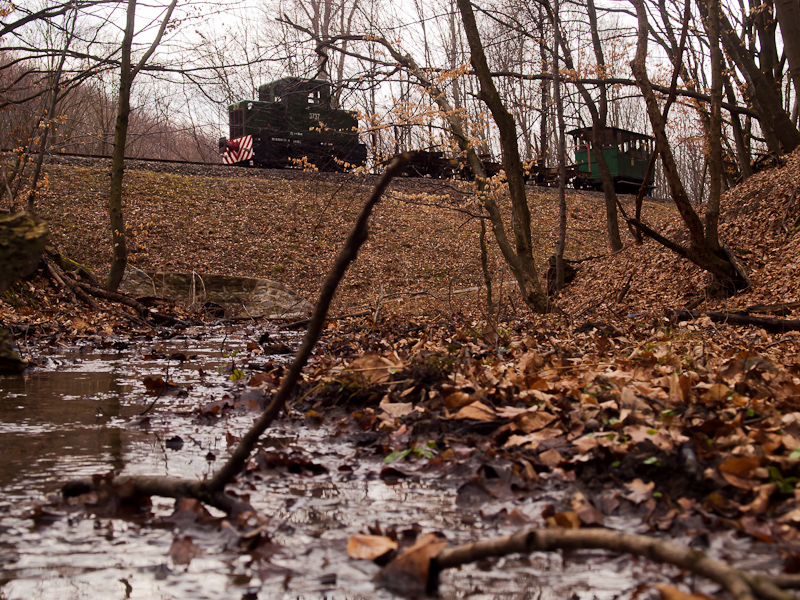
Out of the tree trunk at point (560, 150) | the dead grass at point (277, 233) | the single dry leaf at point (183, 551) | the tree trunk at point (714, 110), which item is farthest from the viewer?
the dead grass at point (277, 233)

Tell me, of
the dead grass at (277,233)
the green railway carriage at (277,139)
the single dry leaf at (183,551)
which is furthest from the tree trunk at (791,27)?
the green railway carriage at (277,139)

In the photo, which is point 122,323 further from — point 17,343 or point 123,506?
point 123,506

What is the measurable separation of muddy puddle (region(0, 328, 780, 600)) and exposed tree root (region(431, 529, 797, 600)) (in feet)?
0.31

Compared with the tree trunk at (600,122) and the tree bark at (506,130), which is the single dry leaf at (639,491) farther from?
the tree trunk at (600,122)

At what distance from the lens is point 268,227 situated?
20.8 meters

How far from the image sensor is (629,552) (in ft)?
3.87

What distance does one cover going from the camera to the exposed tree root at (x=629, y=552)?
0.99 metres

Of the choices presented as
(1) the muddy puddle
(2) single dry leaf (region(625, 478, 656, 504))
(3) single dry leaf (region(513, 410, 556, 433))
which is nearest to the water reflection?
(1) the muddy puddle

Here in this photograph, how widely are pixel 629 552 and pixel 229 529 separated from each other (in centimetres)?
108

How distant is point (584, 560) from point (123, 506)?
1.38 meters

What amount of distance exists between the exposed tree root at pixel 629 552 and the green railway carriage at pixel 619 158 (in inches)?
1005

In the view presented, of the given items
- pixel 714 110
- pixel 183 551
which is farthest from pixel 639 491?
pixel 714 110

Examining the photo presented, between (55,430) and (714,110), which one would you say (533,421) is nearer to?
(55,430)

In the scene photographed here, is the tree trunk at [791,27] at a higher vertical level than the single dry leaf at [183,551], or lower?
higher
